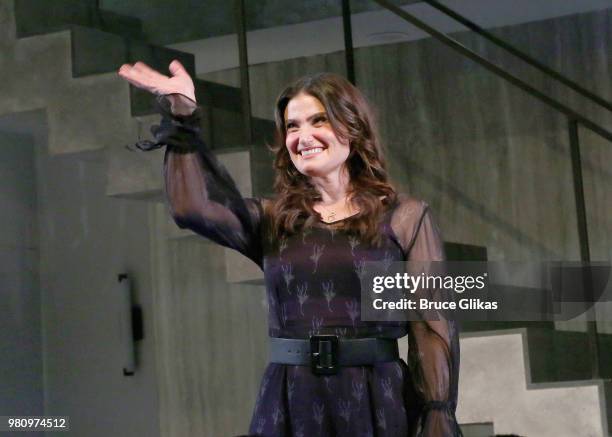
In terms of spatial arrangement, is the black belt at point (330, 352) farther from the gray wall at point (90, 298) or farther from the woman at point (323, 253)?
the gray wall at point (90, 298)

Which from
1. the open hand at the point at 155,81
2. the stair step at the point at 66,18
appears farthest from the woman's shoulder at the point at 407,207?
the stair step at the point at 66,18

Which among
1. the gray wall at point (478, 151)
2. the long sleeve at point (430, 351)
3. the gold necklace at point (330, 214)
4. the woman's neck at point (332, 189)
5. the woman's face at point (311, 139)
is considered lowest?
the long sleeve at point (430, 351)

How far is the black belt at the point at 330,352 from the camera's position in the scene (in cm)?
196

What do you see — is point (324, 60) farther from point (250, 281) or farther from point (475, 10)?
point (250, 281)

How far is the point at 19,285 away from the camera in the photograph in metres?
4.76

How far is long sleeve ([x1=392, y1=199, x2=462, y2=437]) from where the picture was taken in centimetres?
196

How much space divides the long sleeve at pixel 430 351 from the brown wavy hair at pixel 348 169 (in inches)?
1.9

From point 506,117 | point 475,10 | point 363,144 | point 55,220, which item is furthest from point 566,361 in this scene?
point 55,220

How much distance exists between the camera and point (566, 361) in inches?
133

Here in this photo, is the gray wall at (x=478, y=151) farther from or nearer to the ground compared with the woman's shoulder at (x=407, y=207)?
farther from the ground

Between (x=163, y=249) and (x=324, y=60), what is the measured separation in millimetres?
1083

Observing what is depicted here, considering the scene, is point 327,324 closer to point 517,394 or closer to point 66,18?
point 517,394

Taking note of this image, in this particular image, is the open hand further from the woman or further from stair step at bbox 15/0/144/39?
stair step at bbox 15/0/144/39

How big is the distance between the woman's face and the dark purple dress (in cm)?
9
